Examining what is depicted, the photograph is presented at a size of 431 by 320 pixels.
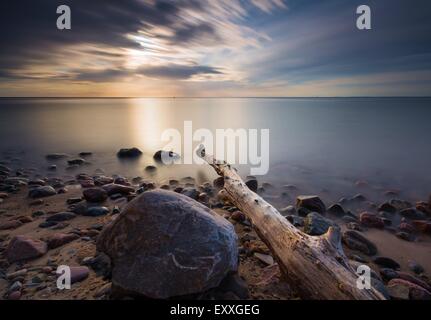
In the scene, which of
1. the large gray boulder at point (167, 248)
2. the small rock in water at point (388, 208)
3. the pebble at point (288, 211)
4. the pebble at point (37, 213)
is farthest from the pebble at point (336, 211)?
the pebble at point (37, 213)

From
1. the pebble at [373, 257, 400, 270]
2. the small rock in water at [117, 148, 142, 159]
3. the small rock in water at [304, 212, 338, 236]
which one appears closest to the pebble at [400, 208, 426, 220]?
the pebble at [373, 257, 400, 270]

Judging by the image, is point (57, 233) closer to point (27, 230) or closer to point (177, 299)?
point (27, 230)

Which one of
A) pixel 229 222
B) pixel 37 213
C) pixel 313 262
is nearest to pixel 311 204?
pixel 229 222

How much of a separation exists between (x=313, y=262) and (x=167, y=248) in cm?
141

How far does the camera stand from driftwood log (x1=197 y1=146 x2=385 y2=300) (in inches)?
82.7

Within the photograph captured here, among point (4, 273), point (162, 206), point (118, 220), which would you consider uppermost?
point (162, 206)

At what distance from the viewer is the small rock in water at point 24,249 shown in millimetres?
3024

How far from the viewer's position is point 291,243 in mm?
2686

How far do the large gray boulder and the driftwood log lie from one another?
575mm

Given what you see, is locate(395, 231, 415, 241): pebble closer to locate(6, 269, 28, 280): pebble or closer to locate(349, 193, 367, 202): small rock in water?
locate(349, 193, 367, 202): small rock in water

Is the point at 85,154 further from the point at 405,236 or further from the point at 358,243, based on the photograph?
the point at 405,236

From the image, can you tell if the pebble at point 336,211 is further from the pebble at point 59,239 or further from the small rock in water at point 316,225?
the pebble at point 59,239
